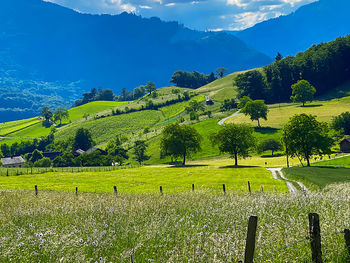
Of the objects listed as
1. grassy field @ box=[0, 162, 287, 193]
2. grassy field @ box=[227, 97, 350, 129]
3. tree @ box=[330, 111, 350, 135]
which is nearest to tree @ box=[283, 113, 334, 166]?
grassy field @ box=[0, 162, 287, 193]

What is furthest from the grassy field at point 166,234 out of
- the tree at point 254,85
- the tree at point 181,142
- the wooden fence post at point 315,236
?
the tree at point 254,85

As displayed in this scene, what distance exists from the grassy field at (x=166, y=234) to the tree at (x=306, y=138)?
62878 millimetres

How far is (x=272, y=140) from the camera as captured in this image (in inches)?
4449

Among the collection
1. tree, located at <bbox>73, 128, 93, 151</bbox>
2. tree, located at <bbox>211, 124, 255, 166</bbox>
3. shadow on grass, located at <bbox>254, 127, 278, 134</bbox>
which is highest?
tree, located at <bbox>73, 128, 93, 151</bbox>

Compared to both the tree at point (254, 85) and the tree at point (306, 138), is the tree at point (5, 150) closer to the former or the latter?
the tree at point (254, 85)

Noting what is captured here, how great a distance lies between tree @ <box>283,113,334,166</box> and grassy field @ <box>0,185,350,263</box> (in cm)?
6288

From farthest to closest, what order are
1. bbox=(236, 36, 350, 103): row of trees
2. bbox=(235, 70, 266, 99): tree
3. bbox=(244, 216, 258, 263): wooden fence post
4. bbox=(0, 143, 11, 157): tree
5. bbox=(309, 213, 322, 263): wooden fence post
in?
bbox=(0, 143, 11, 157): tree → bbox=(236, 36, 350, 103): row of trees → bbox=(235, 70, 266, 99): tree → bbox=(309, 213, 322, 263): wooden fence post → bbox=(244, 216, 258, 263): wooden fence post

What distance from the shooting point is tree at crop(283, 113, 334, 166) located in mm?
72625

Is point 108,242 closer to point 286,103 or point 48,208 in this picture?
point 48,208

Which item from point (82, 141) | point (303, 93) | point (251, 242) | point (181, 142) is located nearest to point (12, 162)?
point (82, 141)

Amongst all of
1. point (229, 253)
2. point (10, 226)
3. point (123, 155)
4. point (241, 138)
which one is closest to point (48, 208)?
point (10, 226)

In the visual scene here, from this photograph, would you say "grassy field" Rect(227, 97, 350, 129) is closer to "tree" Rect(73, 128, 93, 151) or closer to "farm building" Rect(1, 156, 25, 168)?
"tree" Rect(73, 128, 93, 151)

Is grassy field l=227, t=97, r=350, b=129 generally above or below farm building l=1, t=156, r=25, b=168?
above

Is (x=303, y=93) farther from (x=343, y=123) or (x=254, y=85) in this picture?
(x=343, y=123)
